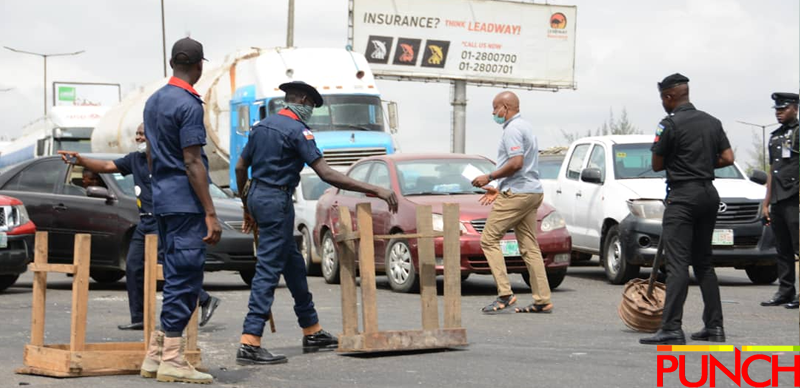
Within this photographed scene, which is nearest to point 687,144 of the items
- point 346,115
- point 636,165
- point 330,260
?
point 636,165

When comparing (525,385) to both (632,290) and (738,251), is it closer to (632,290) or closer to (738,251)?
(632,290)

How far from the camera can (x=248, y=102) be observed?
2512cm

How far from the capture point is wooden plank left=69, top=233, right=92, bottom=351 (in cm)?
775

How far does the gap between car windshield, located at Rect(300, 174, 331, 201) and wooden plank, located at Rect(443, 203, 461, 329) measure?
8.81 metres

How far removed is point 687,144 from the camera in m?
9.25

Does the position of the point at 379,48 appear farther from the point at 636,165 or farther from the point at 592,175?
the point at 592,175

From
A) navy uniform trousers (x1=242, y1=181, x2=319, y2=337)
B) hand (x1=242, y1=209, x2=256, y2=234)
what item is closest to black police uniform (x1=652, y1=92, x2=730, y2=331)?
navy uniform trousers (x1=242, y1=181, x2=319, y2=337)

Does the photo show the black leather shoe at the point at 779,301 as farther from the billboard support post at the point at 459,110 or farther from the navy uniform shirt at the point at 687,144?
the billboard support post at the point at 459,110

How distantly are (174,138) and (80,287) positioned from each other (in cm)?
109

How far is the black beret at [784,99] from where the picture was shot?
472 inches

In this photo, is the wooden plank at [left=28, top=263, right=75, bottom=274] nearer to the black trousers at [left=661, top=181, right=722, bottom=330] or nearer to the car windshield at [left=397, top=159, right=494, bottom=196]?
the black trousers at [left=661, top=181, right=722, bottom=330]

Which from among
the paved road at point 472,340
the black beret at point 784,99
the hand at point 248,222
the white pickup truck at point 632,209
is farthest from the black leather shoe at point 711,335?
the white pickup truck at point 632,209

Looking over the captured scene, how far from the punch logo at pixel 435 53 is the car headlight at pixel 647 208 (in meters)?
35.4

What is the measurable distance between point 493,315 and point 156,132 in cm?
478
